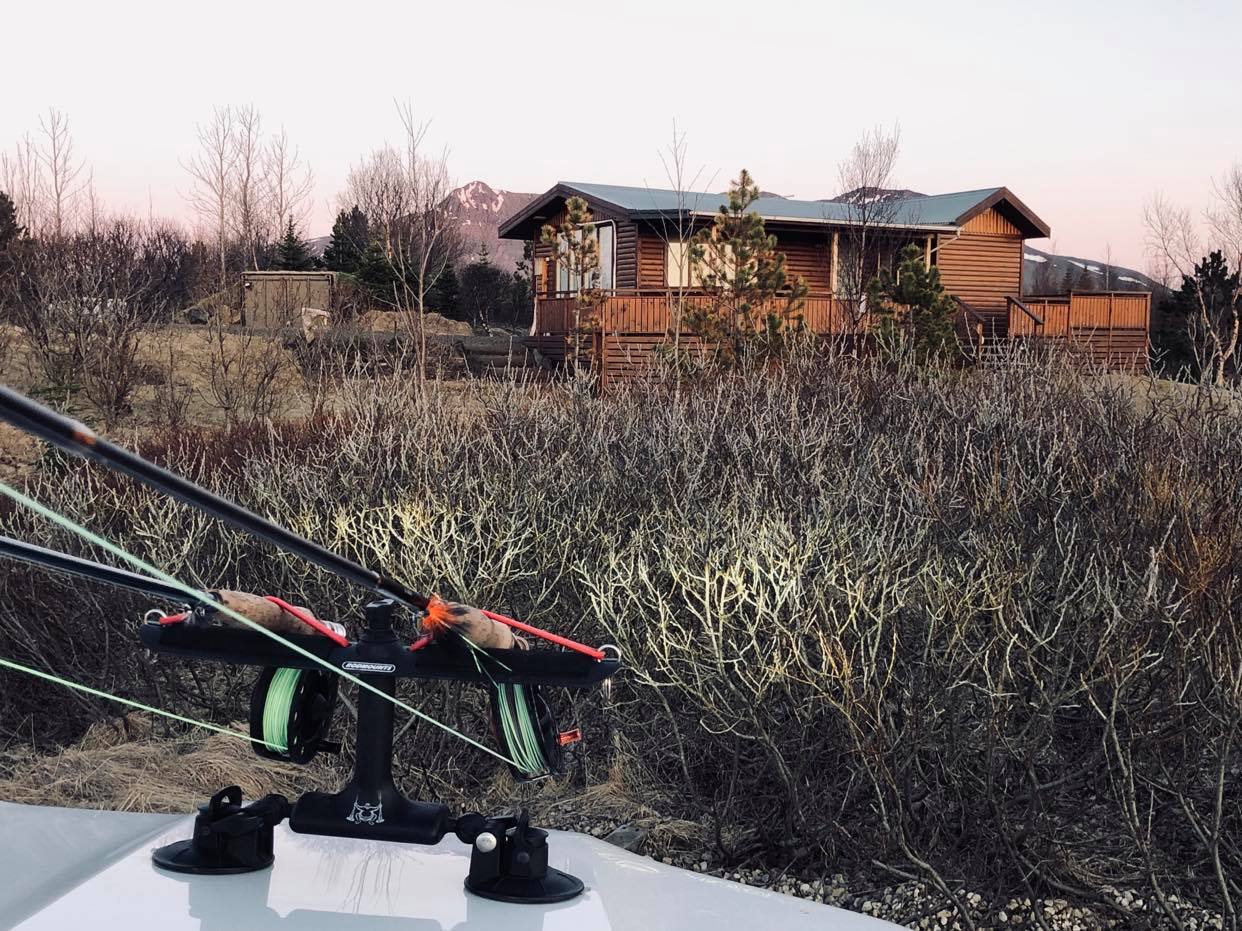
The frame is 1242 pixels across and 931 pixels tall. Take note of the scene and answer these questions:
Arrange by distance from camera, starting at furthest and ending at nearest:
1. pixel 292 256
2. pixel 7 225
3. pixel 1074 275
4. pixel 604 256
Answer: pixel 1074 275 < pixel 292 256 < pixel 7 225 < pixel 604 256

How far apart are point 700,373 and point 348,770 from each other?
22.8 ft

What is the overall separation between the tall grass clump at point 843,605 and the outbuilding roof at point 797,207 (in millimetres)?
18476

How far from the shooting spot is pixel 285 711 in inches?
70.6

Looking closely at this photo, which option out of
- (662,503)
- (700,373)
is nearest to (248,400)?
(700,373)

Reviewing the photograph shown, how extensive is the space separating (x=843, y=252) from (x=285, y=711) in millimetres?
28088

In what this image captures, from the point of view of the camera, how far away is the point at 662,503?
7551mm

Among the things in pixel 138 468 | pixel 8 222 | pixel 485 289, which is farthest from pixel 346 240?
pixel 138 468

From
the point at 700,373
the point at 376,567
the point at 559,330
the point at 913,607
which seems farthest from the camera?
the point at 559,330

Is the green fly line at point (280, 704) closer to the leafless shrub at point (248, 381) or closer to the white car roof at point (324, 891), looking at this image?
the white car roof at point (324, 891)

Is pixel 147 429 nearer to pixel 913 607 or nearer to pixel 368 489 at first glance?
pixel 368 489

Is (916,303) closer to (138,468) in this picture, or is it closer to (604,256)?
(604,256)

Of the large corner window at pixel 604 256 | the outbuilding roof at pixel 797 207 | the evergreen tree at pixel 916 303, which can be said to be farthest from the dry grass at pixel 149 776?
the large corner window at pixel 604 256

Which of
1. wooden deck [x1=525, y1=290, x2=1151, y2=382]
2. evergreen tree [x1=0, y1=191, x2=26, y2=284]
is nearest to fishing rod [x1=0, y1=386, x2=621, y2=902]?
wooden deck [x1=525, y1=290, x2=1151, y2=382]

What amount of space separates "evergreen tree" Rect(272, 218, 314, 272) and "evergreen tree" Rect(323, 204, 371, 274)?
776 millimetres
